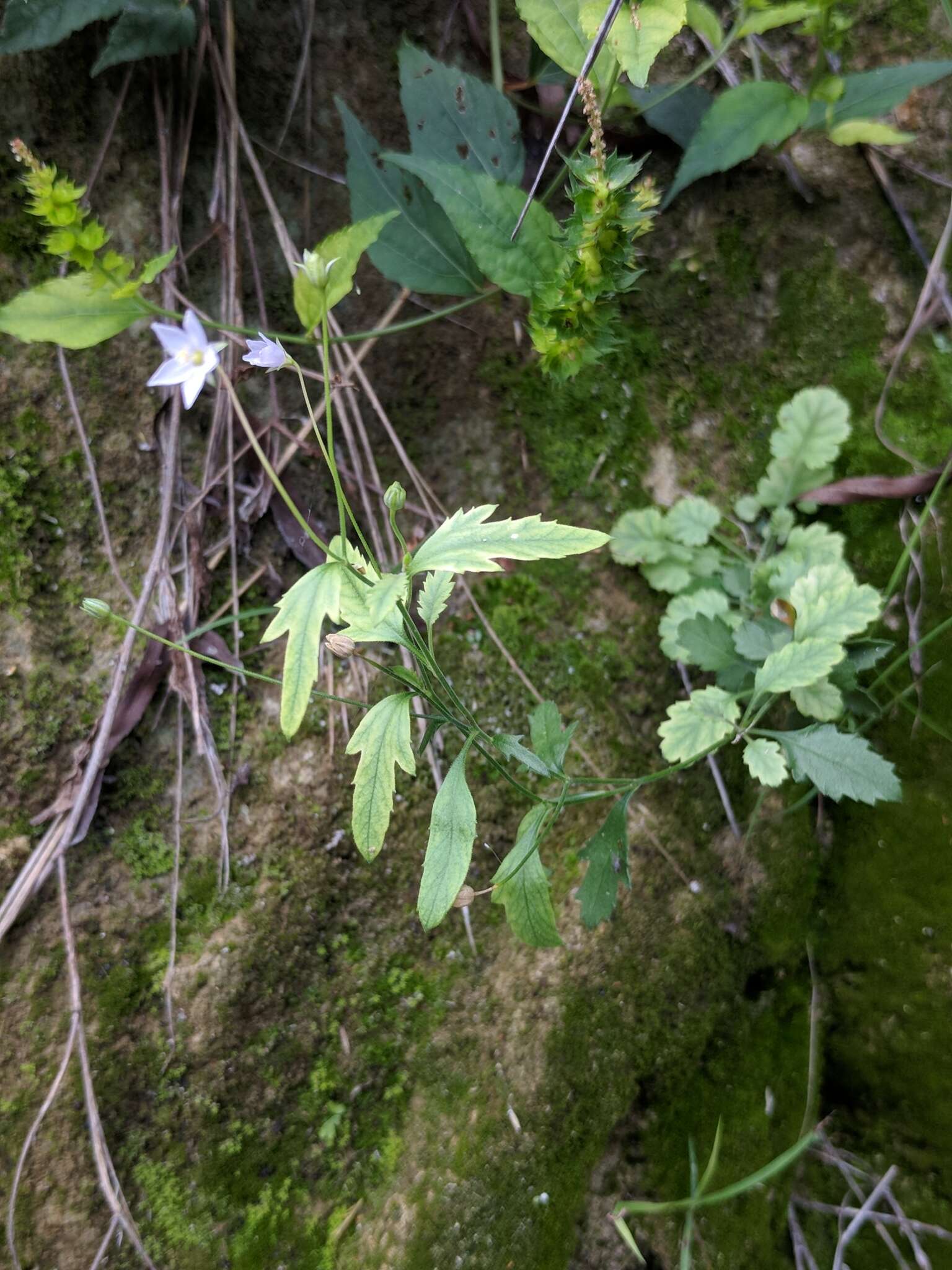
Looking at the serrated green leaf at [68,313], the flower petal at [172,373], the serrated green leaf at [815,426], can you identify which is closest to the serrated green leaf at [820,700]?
the serrated green leaf at [815,426]

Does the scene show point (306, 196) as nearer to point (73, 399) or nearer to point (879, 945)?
point (73, 399)

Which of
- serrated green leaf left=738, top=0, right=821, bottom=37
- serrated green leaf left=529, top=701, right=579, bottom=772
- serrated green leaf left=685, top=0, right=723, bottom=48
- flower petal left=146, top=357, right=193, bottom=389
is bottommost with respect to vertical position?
serrated green leaf left=529, top=701, right=579, bottom=772

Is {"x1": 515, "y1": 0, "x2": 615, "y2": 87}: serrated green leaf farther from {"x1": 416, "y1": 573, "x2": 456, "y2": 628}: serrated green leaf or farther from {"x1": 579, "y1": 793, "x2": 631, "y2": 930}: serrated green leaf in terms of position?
{"x1": 579, "y1": 793, "x2": 631, "y2": 930}: serrated green leaf

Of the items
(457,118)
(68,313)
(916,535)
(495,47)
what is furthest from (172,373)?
(916,535)

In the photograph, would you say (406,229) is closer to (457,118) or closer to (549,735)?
(457,118)

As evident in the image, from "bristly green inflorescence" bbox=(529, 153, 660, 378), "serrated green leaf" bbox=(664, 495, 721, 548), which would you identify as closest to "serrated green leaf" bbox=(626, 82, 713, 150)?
"bristly green inflorescence" bbox=(529, 153, 660, 378)
